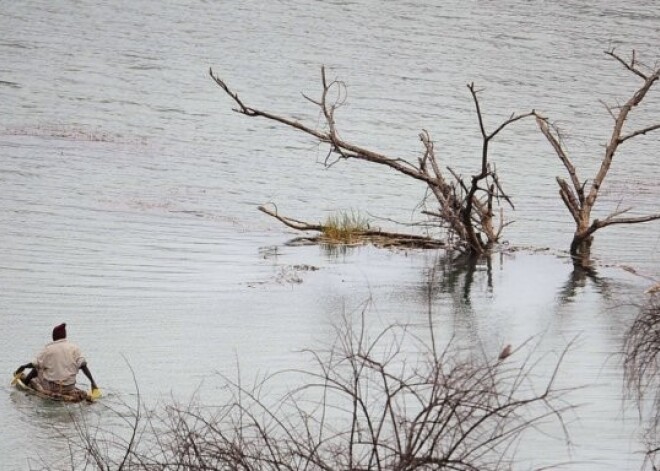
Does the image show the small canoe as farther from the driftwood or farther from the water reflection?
the driftwood

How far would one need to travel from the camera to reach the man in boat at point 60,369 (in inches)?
1000

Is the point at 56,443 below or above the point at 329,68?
below

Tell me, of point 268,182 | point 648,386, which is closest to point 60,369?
point 648,386

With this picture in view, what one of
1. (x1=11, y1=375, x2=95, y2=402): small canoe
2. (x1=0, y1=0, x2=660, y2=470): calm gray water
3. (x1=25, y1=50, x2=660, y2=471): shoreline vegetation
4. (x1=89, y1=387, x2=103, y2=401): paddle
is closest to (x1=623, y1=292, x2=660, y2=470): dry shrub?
(x1=25, y1=50, x2=660, y2=471): shoreline vegetation

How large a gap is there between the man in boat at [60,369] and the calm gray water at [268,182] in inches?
16.2

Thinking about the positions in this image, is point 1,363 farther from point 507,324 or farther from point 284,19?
point 284,19

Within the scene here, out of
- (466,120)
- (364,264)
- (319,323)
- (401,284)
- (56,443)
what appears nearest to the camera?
(56,443)

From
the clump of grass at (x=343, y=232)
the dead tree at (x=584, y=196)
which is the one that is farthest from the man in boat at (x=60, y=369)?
the clump of grass at (x=343, y=232)

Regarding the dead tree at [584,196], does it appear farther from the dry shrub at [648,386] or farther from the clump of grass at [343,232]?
the dry shrub at [648,386]

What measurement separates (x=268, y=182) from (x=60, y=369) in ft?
105

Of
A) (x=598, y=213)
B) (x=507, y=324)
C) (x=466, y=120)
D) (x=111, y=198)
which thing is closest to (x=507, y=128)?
(x=466, y=120)

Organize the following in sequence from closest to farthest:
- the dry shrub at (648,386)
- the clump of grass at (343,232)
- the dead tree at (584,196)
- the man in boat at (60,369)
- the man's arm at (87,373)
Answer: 1. the dry shrub at (648,386)
2. the man's arm at (87,373)
3. the man in boat at (60,369)
4. the dead tree at (584,196)
5. the clump of grass at (343,232)

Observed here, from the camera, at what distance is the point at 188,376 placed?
89.4 feet

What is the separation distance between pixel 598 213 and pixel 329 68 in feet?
117
